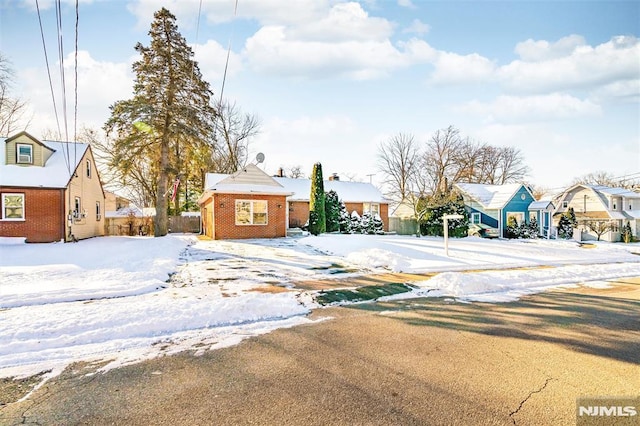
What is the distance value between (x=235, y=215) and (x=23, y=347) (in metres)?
14.1

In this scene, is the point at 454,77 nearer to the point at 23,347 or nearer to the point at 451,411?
the point at 451,411

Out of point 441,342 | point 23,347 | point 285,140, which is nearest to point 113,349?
point 23,347

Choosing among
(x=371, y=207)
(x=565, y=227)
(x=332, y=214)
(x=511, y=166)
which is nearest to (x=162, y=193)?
(x=332, y=214)

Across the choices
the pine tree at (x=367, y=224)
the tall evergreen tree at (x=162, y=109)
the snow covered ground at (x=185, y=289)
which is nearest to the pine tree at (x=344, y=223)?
the pine tree at (x=367, y=224)

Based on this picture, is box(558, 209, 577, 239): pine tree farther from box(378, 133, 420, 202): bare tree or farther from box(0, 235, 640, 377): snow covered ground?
box(378, 133, 420, 202): bare tree

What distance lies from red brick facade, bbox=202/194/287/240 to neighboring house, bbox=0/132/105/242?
6.94 metres

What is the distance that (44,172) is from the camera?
17297 millimetres

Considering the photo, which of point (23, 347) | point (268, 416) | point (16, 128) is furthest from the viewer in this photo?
point (16, 128)

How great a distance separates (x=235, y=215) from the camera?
18.0 meters

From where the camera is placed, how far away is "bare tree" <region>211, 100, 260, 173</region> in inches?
1316

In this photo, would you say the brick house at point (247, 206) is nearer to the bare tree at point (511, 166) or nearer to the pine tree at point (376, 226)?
the pine tree at point (376, 226)

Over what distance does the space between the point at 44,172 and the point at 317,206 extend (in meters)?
14.9

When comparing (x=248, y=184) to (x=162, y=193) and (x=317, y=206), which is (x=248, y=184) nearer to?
(x=317, y=206)

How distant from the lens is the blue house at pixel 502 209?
2622 cm
